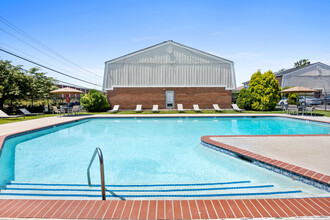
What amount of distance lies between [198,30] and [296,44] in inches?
358

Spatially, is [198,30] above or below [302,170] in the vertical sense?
above

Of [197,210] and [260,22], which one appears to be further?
[260,22]

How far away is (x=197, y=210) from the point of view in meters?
2.27

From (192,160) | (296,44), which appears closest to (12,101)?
(192,160)

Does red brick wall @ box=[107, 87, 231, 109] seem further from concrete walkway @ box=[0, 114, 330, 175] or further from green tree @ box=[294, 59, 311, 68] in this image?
green tree @ box=[294, 59, 311, 68]

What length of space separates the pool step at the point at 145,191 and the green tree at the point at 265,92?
17.0 meters

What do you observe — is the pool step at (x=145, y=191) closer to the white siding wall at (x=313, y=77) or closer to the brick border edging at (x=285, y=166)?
the brick border edging at (x=285, y=166)

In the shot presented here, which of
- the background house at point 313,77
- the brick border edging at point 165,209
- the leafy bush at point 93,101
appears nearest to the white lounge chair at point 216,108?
the leafy bush at point 93,101

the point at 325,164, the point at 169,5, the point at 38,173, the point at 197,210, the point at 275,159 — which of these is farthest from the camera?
the point at 169,5

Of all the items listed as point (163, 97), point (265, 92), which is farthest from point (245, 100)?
point (163, 97)

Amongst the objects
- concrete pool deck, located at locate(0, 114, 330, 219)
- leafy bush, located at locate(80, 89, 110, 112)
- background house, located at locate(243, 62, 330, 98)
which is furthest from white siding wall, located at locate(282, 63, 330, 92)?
concrete pool deck, located at locate(0, 114, 330, 219)

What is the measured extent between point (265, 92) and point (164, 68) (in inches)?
420

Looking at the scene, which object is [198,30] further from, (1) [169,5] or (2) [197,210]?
(2) [197,210]

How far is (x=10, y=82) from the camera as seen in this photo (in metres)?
15.6
